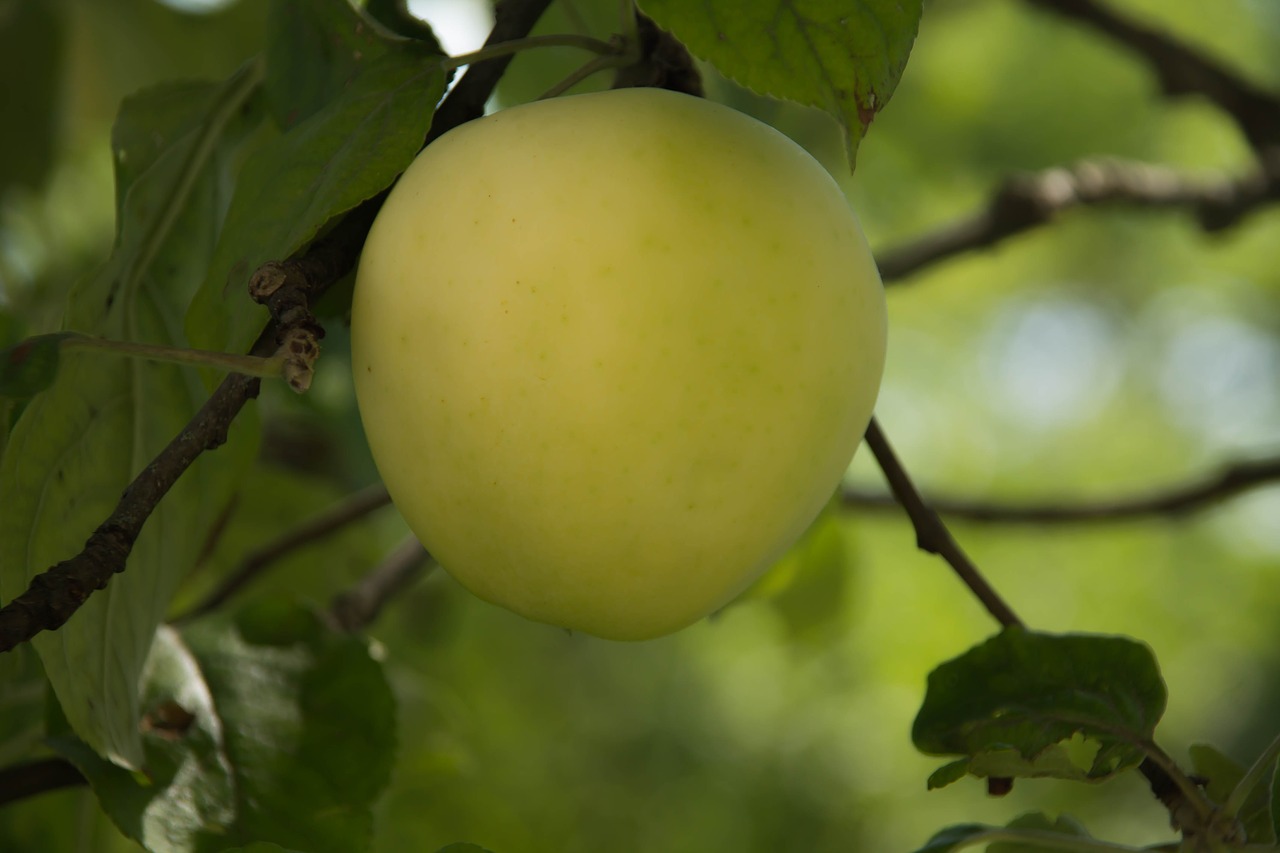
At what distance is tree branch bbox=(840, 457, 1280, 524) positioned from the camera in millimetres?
1021

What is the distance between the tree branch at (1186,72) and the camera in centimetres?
125

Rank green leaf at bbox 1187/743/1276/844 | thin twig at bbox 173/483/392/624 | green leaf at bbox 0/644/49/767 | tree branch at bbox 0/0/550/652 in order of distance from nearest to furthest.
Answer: tree branch at bbox 0/0/550/652, green leaf at bbox 1187/743/1276/844, green leaf at bbox 0/644/49/767, thin twig at bbox 173/483/392/624

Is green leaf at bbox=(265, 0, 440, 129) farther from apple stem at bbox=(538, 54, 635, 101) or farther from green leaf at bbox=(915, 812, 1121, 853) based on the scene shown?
green leaf at bbox=(915, 812, 1121, 853)

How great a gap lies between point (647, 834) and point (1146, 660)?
190 cm

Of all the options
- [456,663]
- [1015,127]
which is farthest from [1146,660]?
[1015,127]

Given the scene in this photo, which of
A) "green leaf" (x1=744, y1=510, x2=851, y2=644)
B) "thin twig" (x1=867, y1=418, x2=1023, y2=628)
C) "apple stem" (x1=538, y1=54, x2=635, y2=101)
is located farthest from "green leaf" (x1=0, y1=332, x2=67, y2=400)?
"green leaf" (x1=744, y1=510, x2=851, y2=644)

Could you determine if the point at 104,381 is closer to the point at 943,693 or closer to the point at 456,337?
the point at 456,337

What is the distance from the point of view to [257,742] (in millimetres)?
667

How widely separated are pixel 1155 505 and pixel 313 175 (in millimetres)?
825

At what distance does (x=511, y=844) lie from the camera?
1229 millimetres

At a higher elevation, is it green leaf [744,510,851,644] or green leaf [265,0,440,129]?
green leaf [265,0,440,129]

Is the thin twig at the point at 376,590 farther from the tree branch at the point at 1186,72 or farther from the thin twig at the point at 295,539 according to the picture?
the tree branch at the point at 1186,72

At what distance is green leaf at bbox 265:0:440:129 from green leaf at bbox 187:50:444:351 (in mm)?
15

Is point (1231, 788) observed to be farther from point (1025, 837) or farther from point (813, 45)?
point (813, 45)
